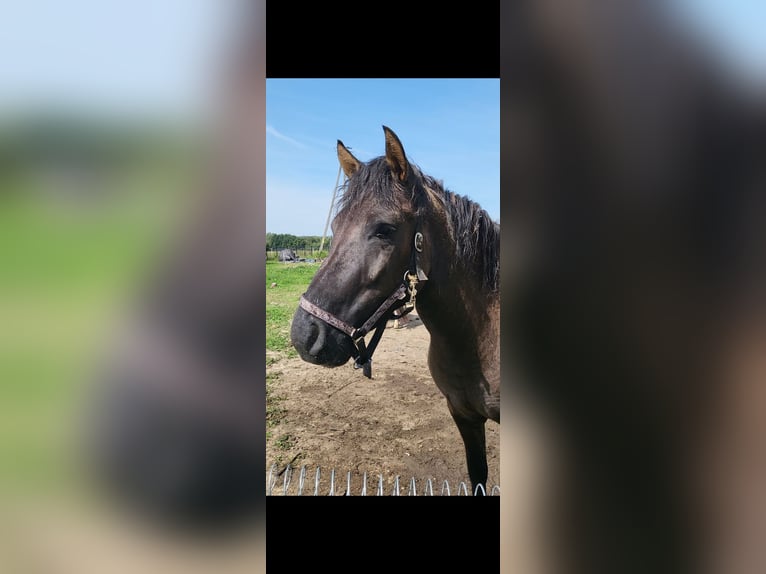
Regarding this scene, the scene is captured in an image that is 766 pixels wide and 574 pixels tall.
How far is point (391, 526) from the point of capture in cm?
204

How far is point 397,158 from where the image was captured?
1.93 m

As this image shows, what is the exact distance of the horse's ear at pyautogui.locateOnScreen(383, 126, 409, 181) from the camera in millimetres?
1891

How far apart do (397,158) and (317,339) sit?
0.95m

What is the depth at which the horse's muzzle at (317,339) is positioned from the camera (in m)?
1.84

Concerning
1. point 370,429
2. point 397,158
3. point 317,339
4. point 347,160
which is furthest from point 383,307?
point 370,429
